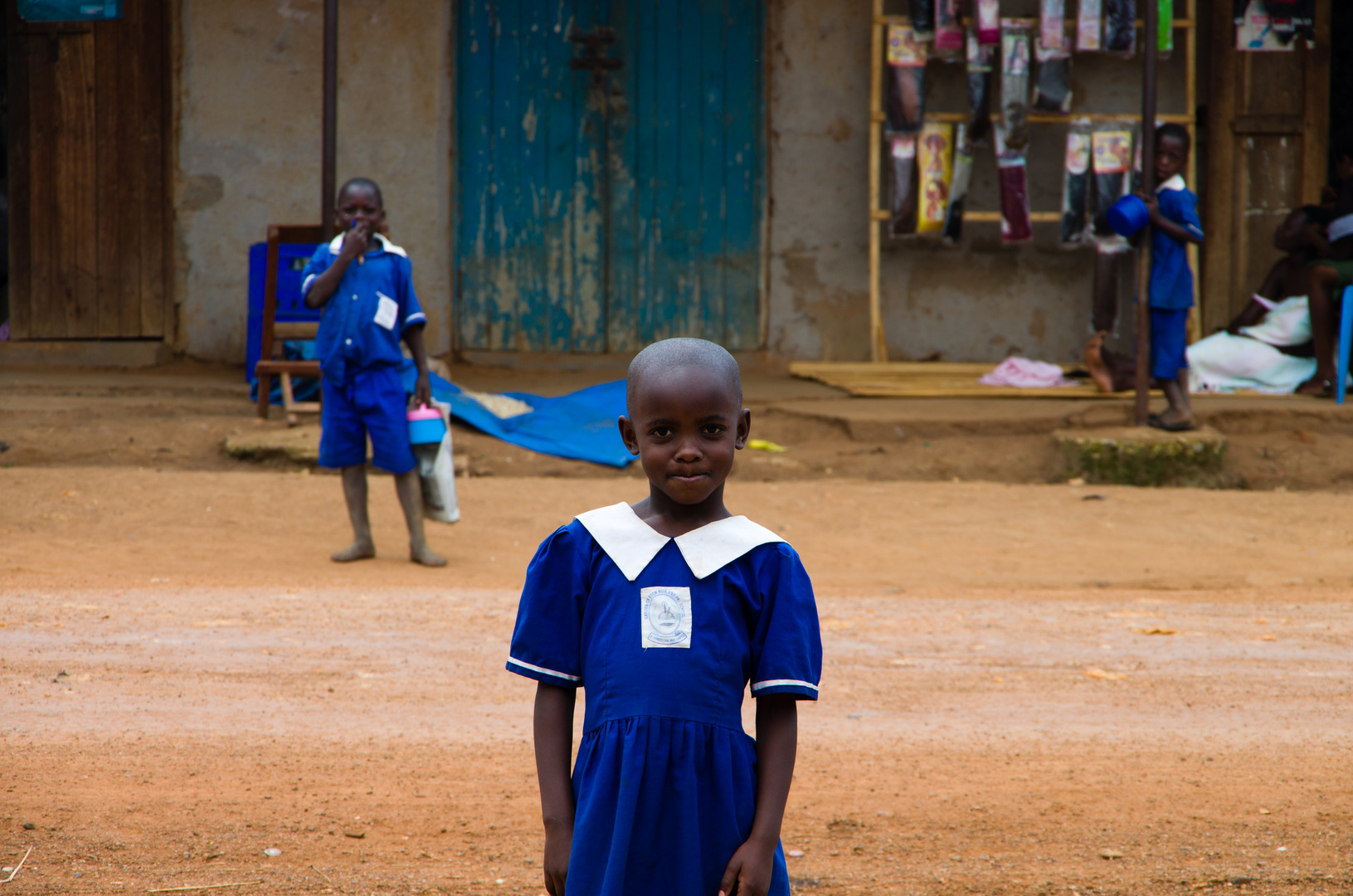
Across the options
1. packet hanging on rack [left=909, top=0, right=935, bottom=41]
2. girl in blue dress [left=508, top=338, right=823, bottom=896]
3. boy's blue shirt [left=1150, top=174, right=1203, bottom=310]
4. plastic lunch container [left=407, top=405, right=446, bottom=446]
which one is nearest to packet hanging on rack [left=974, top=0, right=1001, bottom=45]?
packet hanging on rack [left=909, top=0, right=935, bottom=41]

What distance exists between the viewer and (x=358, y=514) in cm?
547

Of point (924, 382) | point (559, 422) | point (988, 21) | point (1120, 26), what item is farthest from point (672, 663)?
point (1120, 26)

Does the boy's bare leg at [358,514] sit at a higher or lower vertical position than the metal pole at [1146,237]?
lower

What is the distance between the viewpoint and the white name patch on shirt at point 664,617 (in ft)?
5.59

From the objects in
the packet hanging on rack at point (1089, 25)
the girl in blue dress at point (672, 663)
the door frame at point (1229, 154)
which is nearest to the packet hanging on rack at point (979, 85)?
the packet hanging on rack at point (1089, 25)

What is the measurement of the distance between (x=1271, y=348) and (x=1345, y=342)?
65 centimetres

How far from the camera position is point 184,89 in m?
9.32

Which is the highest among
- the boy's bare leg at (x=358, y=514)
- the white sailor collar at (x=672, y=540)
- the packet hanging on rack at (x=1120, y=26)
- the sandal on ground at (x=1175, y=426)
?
the packet hanging on rack at (x=1120, y=26)

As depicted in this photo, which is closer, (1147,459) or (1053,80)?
(1147,459)

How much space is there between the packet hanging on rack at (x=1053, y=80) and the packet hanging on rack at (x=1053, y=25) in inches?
1.0

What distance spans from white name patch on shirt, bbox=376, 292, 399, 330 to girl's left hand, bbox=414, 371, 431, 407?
0.81ft

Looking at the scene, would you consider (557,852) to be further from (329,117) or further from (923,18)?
(923,18)

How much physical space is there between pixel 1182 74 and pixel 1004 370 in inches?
99.7

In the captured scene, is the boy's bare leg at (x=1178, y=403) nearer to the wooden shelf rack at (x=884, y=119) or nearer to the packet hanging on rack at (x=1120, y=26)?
the wooden shelf rack at (x=884, y=119)
